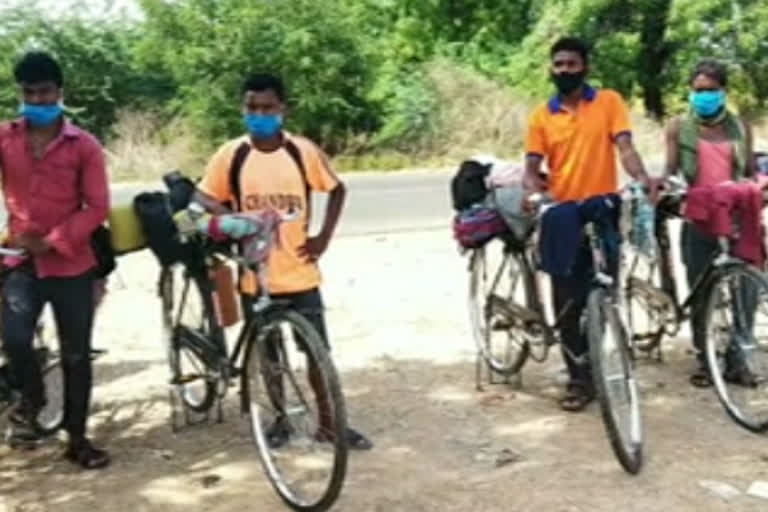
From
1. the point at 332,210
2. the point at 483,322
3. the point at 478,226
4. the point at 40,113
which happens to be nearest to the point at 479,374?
the point at 483,322

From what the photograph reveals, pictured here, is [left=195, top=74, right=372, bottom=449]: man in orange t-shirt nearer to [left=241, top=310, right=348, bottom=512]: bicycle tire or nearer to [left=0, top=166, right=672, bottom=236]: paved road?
[left=241, top=310, right=348, bottom=512]: bicycle tire

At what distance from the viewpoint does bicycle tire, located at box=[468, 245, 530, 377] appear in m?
6.18

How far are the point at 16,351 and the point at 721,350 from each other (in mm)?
3444

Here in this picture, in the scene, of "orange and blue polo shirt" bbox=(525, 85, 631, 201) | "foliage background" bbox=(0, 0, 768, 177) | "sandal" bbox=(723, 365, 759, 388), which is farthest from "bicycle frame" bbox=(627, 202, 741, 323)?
"foliage background" bbox=(0, 0, 768, 177)

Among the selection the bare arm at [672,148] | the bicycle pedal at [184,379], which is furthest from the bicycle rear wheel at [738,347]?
the bicycle pedal at [184,379]

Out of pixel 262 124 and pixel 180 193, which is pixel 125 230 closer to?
pixel 180 193

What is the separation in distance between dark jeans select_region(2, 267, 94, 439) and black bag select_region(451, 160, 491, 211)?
2.07m

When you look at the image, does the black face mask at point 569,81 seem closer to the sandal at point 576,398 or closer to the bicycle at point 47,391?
the sandal at point 576,398

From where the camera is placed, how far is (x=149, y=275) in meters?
10.1

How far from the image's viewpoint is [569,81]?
17.4 ft

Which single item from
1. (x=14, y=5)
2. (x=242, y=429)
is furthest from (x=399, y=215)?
(x=14, y=5)

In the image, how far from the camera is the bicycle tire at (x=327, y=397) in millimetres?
4316

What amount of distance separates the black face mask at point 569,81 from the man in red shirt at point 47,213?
7.21ft

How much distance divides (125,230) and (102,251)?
0.79 ft
